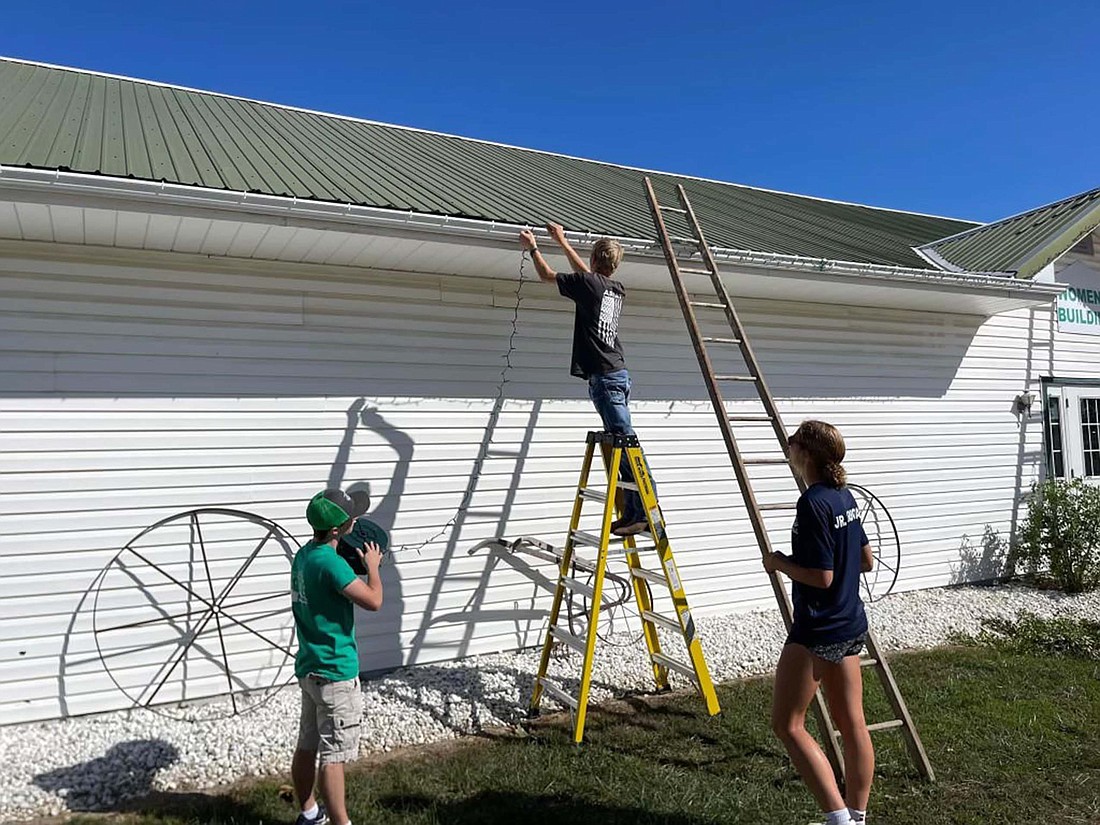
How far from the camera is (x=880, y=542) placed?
7648mm

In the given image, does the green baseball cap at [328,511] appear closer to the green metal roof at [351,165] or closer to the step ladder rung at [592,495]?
the step ladder rung at [592,495]

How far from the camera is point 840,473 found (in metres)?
3.09

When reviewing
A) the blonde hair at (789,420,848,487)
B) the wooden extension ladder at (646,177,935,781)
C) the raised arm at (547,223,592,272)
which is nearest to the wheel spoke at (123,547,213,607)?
the raised arm at (547,223,592,272)

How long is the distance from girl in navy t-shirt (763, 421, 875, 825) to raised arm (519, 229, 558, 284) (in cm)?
199

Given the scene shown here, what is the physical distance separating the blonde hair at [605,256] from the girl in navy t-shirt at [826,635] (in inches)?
76.5

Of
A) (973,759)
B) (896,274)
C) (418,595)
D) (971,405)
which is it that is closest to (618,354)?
(418,595)

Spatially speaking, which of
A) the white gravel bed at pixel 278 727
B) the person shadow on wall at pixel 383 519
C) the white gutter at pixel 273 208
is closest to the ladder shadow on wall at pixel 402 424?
the person shadow on wall at pixel 383 519

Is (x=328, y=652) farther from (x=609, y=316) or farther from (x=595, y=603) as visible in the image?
(x=609, y=316)

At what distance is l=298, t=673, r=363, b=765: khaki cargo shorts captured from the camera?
308 centimetres

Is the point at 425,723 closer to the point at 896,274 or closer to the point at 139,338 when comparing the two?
the point at 139,338

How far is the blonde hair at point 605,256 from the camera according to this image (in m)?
4.66

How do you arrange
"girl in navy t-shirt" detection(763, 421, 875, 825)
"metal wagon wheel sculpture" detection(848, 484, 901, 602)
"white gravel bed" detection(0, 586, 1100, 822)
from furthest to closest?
"metal wagon wheel sculpture" detection(848, 484, 901, 602)
"white gravel bed" detection(0, 586, 1100, 822)
"girl in navy t-shirt" detection(763, 421, 875, 825)

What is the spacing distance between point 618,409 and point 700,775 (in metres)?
1.99

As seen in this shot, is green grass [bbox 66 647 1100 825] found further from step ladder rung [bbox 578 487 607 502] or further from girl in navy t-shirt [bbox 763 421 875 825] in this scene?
step ladder rung [bbox 578 487 607 502]
